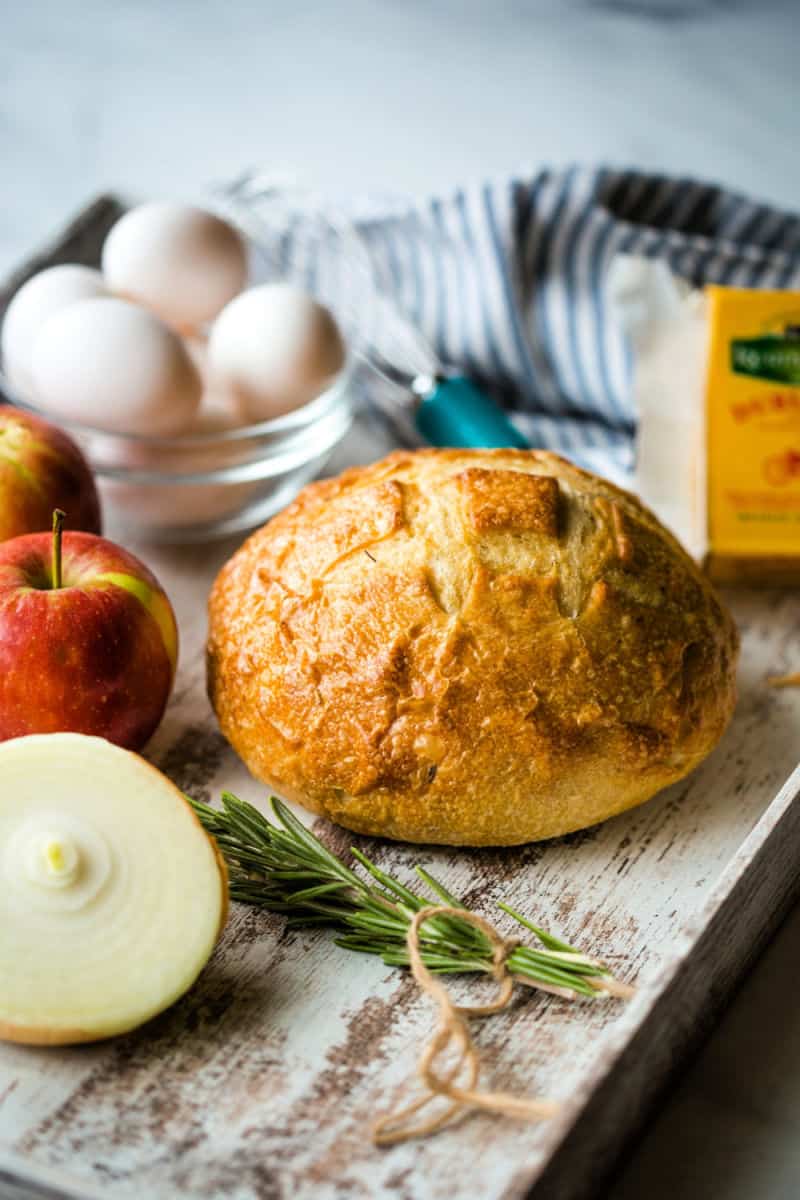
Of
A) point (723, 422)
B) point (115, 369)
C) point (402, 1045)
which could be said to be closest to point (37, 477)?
point (115, 369)

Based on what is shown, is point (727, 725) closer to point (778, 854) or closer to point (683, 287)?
point (778, 854)

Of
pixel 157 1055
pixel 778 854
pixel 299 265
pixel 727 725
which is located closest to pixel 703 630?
pixel 727 725

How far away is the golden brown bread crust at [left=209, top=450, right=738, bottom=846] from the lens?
164 centimetres

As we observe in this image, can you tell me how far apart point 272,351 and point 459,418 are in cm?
40

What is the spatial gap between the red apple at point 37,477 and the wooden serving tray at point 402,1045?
40 centimetres

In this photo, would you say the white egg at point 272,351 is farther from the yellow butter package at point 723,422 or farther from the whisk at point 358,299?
the yellow butter package at point 723,422

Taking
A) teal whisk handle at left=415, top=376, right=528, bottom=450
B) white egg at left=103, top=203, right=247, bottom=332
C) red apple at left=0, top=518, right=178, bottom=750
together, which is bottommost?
teal whisk handle at left=415, top=376, right=528, bottom=450

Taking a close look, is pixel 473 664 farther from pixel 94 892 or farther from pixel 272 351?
pixel 272 351

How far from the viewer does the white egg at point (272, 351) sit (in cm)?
220

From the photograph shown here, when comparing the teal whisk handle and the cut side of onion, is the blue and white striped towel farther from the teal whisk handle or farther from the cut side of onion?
the cut side of onion

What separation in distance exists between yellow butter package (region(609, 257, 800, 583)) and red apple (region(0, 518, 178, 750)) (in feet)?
3.09

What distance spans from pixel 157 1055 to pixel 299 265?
1.91 meters

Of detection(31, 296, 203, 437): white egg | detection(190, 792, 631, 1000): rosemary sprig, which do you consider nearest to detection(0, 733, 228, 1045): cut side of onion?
detection(190, 792, 631, 1000): rosemary sprig

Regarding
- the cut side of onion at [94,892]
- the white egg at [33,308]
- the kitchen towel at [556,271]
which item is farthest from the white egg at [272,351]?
the cut side of onion at [94,892]
